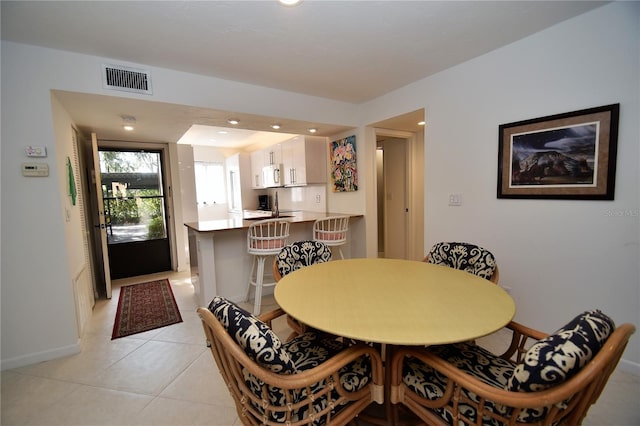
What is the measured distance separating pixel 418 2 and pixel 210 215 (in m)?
6.59

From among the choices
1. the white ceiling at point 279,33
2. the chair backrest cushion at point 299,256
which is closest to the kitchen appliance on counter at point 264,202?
the white ceiling at point 279,33

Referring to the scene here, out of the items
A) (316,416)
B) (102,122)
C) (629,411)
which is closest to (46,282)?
(102,122)

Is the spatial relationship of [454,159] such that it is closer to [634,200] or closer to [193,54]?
[634,200]

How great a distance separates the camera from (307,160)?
4.21 meters

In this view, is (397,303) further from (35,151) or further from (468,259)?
(35,151)

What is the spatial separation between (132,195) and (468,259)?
4714 millimetres

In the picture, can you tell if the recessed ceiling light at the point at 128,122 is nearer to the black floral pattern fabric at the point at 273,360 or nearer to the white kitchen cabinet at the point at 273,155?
the white kitchen cabinet at the point at 273,155

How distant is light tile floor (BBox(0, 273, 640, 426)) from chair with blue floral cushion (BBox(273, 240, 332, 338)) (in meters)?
0.84

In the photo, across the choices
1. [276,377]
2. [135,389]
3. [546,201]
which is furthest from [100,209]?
[546,201]

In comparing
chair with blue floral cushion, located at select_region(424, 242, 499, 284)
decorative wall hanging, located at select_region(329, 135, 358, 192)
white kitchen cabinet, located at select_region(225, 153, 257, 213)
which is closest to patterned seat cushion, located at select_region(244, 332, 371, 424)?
chair with blue floral cushion, located at select_region(424, 242, 499, 284)

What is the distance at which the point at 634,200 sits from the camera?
69.2 inches

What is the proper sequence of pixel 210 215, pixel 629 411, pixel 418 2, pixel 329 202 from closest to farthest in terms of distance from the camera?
pixel 629 411, pixel 418 2, pixel 329 202, pixel 210 215

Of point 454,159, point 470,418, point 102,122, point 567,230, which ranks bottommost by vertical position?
point 470,418

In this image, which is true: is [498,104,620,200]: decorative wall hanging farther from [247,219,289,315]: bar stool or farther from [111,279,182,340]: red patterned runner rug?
[111,279,182,340]: red patterned runner rug
